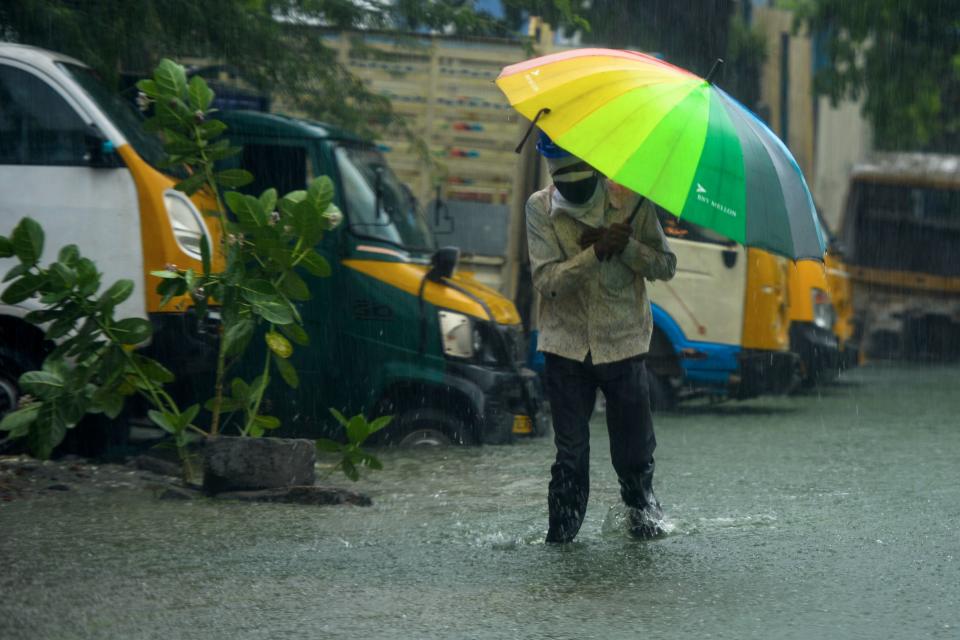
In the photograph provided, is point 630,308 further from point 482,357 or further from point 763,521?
point 482,357

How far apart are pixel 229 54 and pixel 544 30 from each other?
2739 mm

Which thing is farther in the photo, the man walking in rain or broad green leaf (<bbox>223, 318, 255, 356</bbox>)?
broad green leaf (<bbox>223, 318, 255, 356</bbox>)

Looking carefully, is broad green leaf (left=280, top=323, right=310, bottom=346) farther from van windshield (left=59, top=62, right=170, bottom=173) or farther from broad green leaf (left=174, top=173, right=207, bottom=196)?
van windshield (left=59, top=62, right=170, bottom=173)

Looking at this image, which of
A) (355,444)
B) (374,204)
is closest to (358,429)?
(355,444)

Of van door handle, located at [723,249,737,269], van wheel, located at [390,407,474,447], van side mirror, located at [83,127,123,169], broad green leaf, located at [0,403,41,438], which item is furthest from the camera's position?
van door handle, located at [723,249,737,269]

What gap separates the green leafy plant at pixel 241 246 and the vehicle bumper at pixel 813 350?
6256mm

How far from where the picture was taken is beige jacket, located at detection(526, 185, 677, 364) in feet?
20.4

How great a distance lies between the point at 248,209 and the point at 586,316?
2057mm

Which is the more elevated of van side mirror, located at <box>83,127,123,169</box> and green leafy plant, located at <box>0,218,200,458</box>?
van side mirror, located at <box>83,127,123,169</box>

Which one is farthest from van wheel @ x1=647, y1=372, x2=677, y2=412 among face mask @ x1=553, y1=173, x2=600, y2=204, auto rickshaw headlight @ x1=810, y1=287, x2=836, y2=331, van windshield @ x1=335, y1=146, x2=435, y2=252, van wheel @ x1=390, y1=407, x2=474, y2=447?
face mask @ x1=553, y1=173, x2=600, y2=204

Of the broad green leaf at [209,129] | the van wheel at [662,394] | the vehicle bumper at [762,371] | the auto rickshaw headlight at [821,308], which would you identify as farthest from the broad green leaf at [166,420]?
the auto rickshaw headlight at [821,308]

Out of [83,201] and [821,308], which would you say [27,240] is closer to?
[83,201]

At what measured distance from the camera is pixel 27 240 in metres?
7.38

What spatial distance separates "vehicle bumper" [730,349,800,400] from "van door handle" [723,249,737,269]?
0.69 meters
